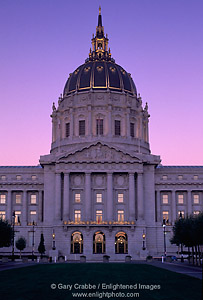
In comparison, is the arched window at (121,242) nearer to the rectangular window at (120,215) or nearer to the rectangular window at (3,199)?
the rectangular window at (120,215)

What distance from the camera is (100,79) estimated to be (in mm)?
141000

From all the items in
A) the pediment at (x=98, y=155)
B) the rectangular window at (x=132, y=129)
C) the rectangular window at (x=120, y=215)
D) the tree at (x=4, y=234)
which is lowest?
the tree at (x=4, y=234)

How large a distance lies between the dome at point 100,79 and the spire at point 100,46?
24.3 ft

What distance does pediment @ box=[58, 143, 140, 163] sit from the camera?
11381 cm

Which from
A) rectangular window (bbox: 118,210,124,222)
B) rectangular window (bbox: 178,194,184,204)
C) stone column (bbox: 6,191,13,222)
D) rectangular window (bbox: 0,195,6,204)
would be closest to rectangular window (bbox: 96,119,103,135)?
rectangular window (bbox: 118,210,124,222)

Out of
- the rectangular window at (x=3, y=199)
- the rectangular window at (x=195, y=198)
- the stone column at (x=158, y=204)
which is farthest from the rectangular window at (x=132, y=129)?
the rectangular window at (x=3, y=199)

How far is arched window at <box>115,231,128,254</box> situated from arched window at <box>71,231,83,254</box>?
8044 millimetres

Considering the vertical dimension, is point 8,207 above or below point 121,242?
above

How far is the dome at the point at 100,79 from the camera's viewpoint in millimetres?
140250

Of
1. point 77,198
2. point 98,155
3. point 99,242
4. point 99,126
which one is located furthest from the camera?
point 99,126

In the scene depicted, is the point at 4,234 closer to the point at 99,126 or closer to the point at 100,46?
the point at 99,126

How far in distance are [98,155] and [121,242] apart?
20.7m

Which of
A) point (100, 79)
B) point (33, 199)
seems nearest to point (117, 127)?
point (100, 79)

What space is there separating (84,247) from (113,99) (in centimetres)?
4709
